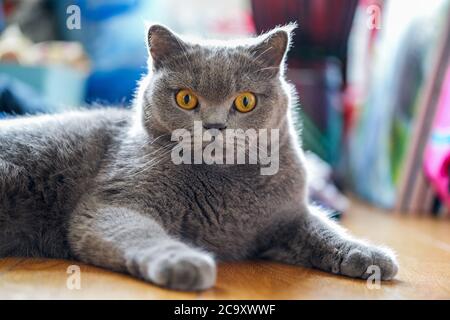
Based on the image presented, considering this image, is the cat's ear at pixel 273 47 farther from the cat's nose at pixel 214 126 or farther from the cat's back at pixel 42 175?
the cat's back at pixel 42 175

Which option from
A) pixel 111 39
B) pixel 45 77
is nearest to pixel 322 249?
pixel 45 77

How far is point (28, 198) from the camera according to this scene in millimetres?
1250

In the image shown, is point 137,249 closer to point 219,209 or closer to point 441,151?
point 219,209

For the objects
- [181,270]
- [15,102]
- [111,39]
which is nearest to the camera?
[181,270]

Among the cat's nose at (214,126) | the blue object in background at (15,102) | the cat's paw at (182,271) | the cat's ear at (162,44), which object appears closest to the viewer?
the cat's paw at (182,271)

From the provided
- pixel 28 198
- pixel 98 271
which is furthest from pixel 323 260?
pixel 28 198

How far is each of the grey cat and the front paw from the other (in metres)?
0.15

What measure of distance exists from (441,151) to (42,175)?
59.1 inches

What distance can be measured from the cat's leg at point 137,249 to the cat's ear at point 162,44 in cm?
37

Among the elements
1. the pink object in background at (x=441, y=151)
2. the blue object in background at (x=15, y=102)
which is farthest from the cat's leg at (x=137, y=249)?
the pink object in background at (x=441, y=151)

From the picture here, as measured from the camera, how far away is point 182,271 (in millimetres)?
918

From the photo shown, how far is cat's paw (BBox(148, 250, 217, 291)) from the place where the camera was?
0.92 meters

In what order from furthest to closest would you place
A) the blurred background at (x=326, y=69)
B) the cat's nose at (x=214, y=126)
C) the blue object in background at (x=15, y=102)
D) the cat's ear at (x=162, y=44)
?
the blurred background at (x=326, y=69) → the blue object in background at (x=15, y=102) → the cat's ear at (x=162, y=44) → the cat's nose at (x=214, y=126)

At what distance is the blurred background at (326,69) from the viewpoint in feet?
7.17
